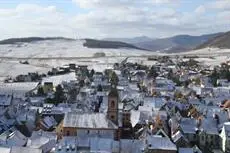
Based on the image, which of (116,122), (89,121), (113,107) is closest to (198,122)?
(116,122)

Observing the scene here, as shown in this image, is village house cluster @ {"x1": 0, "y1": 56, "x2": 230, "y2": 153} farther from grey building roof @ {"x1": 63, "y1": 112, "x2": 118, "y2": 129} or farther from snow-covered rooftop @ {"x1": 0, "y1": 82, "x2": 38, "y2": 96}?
snow-covered rooftop @ {"x1": 0, "y1": 82, "x2": 38, "y2": 96}

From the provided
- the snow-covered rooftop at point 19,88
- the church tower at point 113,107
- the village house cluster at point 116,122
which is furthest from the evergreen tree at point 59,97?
the church tower at point 113,107

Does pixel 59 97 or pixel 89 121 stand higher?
pixel 89 121

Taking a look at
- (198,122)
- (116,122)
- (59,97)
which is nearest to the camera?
(116,122)

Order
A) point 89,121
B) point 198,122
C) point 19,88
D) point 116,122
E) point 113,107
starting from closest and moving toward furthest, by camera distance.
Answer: point 89,121
point 113,107
point 116,122
point 198,122
point 19,88

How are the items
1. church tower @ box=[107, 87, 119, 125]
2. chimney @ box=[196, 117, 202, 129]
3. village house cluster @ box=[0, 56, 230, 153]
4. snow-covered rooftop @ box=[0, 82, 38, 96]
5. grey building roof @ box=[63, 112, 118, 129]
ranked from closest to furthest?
village house cluster @ box=[0, 56, 230, 153], grey building roof @ box=[63, 112, 118, 129], church tower @ box=[107, 87, 119, 125], chimney @ box=[196, 117, 202, 129], snow-covered rooftop @ box=[0, 82, 38, 96]

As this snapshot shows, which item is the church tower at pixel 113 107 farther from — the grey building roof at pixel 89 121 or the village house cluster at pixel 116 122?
the grey building roof at pixel 89 121

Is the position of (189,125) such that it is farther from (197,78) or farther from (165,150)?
(197,78)

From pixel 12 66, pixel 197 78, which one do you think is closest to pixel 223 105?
pixel 197 78

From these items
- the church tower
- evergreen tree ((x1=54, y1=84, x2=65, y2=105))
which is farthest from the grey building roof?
evergreen tree ((x1=54, y1=84, x2=65, y2=105))

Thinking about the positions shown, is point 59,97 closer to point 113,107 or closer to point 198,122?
point 198,122

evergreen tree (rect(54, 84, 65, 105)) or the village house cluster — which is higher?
the village house cluster
